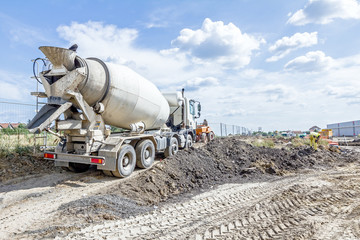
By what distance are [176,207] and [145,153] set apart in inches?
155

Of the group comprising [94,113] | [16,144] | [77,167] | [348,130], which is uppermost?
[94,113]

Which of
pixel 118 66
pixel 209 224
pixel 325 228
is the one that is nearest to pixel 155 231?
pixel 209 224

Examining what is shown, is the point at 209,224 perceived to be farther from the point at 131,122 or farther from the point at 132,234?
the point at 131,122

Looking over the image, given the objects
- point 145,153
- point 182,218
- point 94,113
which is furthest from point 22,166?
point 182,218

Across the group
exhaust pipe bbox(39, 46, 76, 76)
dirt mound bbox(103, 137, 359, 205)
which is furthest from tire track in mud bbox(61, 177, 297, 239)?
exhaust pipe bbox(39, 46, 76, 76)

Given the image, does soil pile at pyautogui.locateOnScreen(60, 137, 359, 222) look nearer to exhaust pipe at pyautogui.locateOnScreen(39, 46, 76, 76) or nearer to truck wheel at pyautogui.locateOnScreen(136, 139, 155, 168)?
truck wheel at pyautogui.locateOnScreen(136, 139, 155, 168)

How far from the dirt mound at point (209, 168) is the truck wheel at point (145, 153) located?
0.79 metres

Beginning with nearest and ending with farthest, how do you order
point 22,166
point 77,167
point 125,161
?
point 125,161, point 77,167, point 22,166

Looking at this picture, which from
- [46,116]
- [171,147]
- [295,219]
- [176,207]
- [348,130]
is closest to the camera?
[295,219]

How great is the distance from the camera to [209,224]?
4.15 metres

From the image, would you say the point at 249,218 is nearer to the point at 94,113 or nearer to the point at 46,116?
the point at 94,113

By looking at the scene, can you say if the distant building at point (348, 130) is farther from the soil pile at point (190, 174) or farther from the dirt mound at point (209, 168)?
the soil pile at point (190, 174)

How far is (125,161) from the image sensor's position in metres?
7.73

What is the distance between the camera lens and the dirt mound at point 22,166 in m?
7.81
